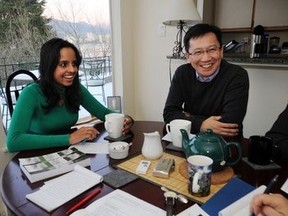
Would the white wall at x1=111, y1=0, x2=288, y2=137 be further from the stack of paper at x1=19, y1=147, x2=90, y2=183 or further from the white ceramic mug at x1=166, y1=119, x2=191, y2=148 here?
the stack of paper at x1=19, y1=147, x2=90, y2=183

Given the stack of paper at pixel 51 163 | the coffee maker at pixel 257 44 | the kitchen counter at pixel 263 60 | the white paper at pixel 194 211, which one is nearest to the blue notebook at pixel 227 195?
the white paper at pixel 194 211

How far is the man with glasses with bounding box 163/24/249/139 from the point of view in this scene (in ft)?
4.54

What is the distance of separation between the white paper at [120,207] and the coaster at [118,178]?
0.07m

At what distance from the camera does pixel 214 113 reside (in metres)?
1.55

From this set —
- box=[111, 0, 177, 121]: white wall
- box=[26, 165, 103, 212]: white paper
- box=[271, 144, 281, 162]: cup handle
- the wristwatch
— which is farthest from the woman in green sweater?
box=[111, 0, 177, 121]: white wall

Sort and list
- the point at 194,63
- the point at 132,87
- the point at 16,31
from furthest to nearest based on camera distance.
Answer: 1. the point at 132,87
2. the point at 16,31
3. the point at 194,63

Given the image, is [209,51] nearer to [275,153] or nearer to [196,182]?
[275,153]

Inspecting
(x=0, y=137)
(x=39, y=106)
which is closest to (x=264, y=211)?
(x=39, y=106)

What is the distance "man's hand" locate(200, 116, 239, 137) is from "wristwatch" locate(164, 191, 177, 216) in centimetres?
58

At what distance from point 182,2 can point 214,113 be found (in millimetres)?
997

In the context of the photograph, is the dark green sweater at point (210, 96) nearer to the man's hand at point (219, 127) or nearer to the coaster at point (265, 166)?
the man's hand at point (219, 127)

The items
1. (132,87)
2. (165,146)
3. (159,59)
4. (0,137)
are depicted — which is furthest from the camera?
(132,87)

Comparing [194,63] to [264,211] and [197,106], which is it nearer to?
[197,106]

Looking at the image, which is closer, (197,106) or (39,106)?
(39,106)
